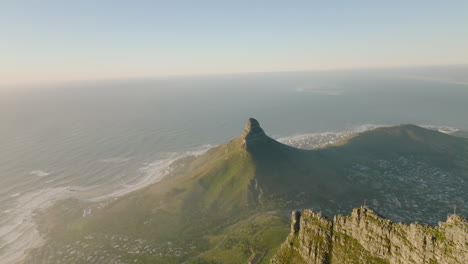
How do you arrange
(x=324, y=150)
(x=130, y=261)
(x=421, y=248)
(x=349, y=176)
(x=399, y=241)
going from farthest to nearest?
1. (x=324, y=150)
2. (x=349, y=176)
3. (x=130, y=261)
4. (x=399, y=241)
5. (x=421, y=248)

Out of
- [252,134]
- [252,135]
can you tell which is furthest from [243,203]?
[252,134]

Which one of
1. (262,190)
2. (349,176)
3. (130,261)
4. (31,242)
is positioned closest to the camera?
(130,261)

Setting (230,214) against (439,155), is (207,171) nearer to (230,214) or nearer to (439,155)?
(230,214)

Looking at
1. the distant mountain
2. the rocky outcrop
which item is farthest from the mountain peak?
the distant mountain

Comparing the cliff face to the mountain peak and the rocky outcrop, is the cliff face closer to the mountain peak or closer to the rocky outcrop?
the rocky outcrop

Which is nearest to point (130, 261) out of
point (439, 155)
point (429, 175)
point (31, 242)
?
point (31, 242)

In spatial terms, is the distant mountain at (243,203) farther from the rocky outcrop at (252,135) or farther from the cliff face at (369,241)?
the cliff face at (369,241)

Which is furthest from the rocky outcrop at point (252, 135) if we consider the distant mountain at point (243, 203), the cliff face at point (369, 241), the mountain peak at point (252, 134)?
the cliff face at point (369, 241)
